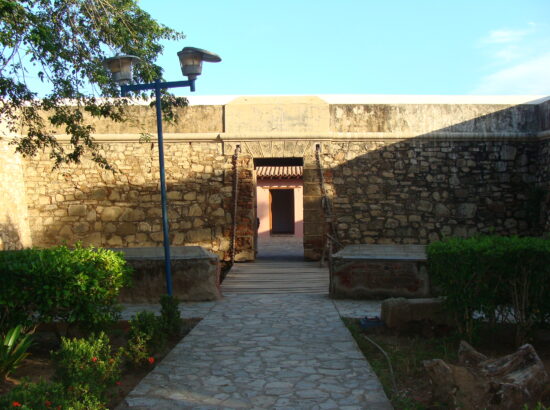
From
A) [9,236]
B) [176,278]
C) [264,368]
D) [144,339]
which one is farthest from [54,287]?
[9,236]

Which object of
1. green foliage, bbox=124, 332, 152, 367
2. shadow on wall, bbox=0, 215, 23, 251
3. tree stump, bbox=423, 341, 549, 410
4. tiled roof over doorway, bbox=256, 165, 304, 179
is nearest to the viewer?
tree stump, bbox=423, 341, 549, 410

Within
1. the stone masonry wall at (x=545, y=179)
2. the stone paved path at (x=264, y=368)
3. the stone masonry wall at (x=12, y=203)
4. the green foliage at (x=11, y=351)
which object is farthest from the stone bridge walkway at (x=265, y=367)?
the stone masonry wall at (x=545, y=179)

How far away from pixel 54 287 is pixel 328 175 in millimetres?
7627

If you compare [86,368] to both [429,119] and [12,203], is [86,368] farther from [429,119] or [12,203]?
[429,119]

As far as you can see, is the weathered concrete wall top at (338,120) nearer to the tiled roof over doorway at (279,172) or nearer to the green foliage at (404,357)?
the green foliage at (404,357)

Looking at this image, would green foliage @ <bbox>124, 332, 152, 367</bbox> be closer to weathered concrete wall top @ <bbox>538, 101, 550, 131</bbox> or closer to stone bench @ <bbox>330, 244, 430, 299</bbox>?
stone bench @ <bbox>330, 244, 430, 299</bbox>

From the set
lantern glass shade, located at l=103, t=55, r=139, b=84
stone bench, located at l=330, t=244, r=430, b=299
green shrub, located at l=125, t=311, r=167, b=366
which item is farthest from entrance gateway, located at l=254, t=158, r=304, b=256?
green shrub, located at l=125, t=311, r=167, b=366

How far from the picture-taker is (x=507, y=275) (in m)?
4.74

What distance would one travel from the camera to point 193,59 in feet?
19.4

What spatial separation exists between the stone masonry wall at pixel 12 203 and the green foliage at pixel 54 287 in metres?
6.38

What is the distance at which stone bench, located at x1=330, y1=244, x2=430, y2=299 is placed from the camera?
7.57 meters

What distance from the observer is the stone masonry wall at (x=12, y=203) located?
1064 centimetres

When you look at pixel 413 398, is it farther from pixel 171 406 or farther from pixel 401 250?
pixel 401 250

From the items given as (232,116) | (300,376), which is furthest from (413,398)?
(232,116)
